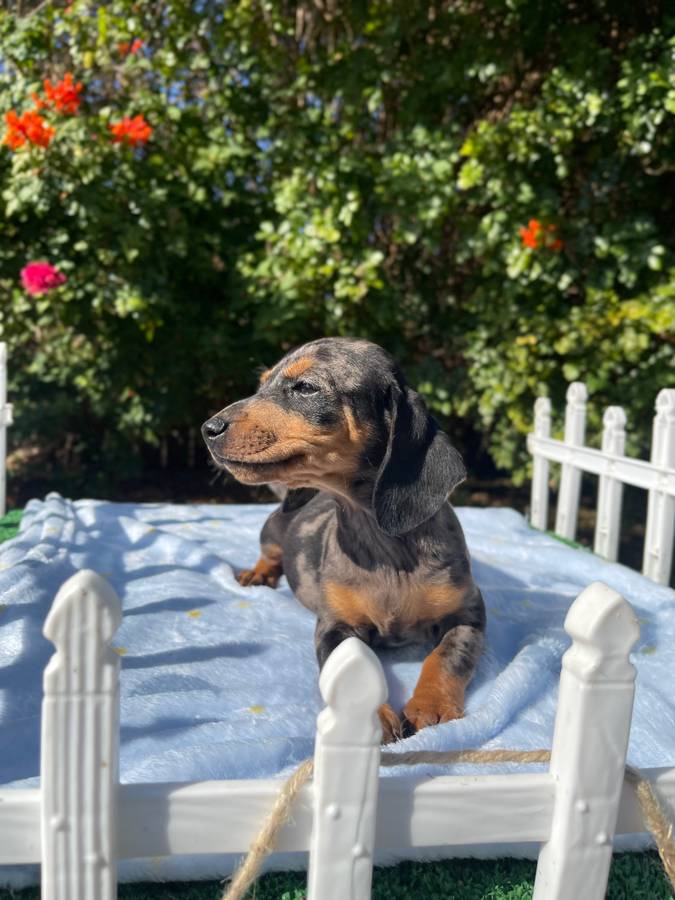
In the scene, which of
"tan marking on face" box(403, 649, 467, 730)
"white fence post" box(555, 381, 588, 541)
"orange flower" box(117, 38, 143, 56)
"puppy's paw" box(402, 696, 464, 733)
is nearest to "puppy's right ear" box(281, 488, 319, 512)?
"tan marking on face" box(403, 649, 467, 730)

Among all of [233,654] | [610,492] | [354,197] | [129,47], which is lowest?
[233,654]

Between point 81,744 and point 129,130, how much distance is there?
5.18 metres

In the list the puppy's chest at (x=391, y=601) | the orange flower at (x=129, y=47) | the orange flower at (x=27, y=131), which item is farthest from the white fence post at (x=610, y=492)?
the orange flower at (x=129, y=47)

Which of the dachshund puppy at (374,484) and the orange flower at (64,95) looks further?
the orange flower at (64,95)

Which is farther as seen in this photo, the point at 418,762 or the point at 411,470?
the point at 411,470

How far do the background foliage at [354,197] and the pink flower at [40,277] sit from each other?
18cm

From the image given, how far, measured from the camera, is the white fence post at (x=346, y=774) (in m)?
1.18

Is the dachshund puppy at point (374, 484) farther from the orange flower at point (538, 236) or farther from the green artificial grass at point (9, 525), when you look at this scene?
the orange flower at point (538, 236)

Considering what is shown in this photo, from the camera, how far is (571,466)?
4871mm

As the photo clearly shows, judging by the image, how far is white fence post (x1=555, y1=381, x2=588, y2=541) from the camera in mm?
4805

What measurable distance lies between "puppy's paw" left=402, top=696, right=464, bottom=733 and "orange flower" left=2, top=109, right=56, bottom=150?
4.82 m

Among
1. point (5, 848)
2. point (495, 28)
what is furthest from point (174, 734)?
point (495, 28)

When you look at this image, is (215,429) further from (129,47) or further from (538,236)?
(129,47)

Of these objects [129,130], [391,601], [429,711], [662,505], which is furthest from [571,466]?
[129,130]
